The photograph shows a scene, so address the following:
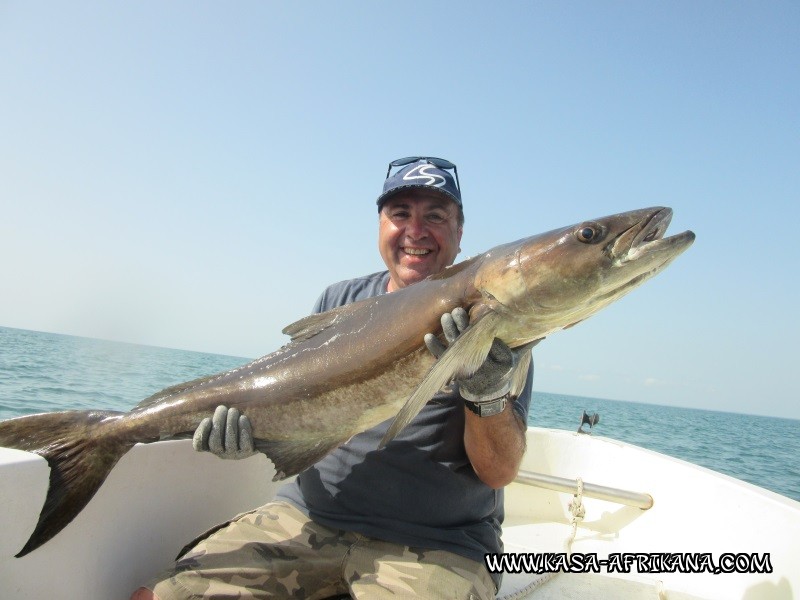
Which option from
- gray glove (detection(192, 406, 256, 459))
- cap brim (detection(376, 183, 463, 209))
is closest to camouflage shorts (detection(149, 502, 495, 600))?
gray glove (detection(192, 406, 256, 459))

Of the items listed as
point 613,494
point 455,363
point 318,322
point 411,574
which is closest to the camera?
point 455,363

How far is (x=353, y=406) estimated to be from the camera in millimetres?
2812

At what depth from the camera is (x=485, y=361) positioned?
102 inches

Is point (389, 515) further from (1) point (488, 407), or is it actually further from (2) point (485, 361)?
(2) point (485, 361)

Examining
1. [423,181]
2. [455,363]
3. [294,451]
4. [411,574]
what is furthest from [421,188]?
[411,574]

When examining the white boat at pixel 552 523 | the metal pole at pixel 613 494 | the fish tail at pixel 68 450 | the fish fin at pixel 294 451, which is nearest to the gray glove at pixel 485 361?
the fish fin at pixel 294 451

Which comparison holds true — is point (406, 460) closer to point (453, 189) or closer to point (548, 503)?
point (453, 189)

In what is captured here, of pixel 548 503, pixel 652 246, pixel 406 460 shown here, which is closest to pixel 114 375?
pixel 548 503

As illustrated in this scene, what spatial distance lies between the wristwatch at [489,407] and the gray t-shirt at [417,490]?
1.35ft

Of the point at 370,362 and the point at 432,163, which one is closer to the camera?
the point at 370,362

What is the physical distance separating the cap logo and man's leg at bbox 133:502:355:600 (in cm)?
244

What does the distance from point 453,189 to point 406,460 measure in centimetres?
202

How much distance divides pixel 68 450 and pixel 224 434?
33.6 inches

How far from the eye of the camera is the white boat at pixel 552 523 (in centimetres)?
283
